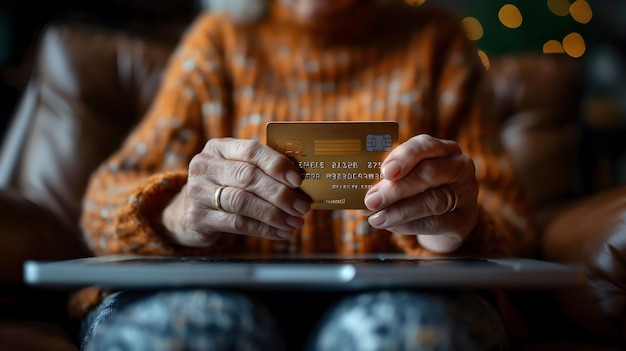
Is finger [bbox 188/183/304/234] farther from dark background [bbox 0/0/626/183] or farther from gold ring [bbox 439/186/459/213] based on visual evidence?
dark background [bbox 0/0/626/183]

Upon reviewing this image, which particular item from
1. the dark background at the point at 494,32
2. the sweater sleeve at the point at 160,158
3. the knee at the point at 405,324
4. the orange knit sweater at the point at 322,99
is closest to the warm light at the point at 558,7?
the dark background at the point at 494,32

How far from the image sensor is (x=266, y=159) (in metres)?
0.58

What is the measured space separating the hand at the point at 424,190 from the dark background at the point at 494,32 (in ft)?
2.20

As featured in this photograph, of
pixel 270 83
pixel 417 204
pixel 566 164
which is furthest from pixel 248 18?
pixel 566 164

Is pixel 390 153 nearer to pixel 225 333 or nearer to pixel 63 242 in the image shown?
pixel 225 333

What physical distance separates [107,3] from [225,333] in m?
0.99

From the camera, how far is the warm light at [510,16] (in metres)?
1.48

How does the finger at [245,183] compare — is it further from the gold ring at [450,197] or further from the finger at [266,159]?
the gold ring at [450,197]

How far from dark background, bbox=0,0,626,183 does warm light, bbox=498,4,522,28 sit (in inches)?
0.5

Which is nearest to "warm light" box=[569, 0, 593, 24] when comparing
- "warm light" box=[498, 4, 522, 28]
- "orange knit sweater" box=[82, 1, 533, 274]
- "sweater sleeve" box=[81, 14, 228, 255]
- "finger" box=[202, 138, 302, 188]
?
"warm light" box=[498, 4, 522, 28]

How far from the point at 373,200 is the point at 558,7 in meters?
1.17

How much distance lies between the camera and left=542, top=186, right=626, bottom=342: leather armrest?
2.27 feet

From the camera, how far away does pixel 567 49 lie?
1.52 meters

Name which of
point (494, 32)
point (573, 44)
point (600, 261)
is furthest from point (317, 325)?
point (573, 44)
